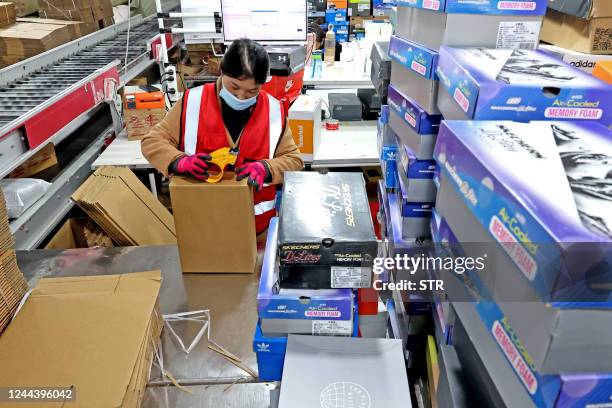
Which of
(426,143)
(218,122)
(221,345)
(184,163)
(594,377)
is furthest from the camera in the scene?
(218,122)

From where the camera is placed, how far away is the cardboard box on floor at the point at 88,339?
1.00 meters

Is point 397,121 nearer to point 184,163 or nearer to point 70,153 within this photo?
point 184,163

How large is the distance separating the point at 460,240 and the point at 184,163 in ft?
3.52

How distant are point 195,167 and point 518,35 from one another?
1064 mm

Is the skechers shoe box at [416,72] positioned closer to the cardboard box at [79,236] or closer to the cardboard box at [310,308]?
the cardboard box at [310,308]

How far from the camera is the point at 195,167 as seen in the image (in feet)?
4.90

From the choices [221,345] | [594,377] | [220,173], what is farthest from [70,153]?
[594,377]

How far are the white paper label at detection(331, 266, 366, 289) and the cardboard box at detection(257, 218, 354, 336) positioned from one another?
0.02 m

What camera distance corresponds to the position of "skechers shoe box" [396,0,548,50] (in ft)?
4.10

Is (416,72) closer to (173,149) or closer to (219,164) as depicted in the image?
(219,164)

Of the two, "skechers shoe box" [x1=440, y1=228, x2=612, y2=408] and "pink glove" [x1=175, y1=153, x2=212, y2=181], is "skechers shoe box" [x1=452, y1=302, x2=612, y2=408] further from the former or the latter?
"pink glove" [x1=175, y1=153, x2=212, y2=181]

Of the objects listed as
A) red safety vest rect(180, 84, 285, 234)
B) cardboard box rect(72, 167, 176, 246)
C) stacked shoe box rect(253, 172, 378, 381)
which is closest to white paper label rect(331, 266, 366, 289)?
stacked shoe box rect(253, 172, 378, 381)

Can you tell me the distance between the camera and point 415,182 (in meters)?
1.45

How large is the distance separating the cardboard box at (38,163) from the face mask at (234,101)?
138 cm
